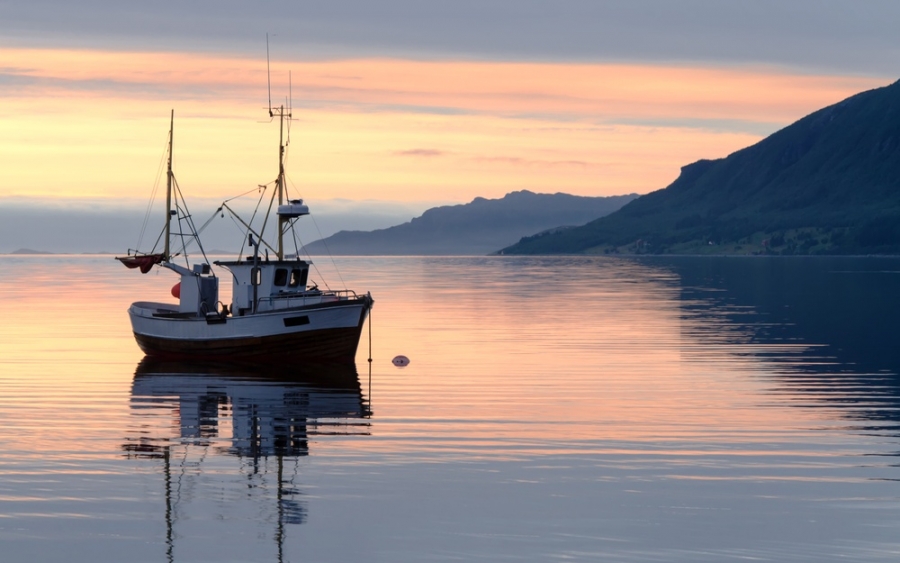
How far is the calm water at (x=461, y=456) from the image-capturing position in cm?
2431

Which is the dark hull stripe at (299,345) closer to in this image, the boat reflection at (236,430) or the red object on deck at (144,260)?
the boat reflection at (236,430)

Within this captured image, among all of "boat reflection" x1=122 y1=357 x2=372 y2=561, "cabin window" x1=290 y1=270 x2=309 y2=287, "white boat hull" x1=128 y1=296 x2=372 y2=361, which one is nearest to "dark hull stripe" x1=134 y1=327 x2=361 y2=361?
"white boat hull" x1=128 y1=296 x2=372 y2=361

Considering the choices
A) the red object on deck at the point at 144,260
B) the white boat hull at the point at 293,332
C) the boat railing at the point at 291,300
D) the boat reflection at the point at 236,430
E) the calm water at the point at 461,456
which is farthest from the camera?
the red object on deck at the point at 144,260

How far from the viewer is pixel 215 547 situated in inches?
934

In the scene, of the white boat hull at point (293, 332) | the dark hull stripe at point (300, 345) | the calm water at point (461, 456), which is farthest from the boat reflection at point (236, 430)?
the white boat hull at point (293, 332)

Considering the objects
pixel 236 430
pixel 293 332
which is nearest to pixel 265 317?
pixel 293 332

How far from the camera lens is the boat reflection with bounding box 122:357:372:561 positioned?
88.7 ft

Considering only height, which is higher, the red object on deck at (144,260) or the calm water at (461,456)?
the red object on deck at (144,260)

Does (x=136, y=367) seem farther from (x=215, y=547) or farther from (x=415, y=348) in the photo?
(x=215, y=547)

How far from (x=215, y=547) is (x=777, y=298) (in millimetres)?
117305

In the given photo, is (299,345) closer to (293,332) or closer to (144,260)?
(293,332)

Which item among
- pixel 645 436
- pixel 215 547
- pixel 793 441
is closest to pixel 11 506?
pixel 215 547

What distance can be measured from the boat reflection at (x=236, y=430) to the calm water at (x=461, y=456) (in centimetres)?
12

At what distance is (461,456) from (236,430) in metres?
8.64
